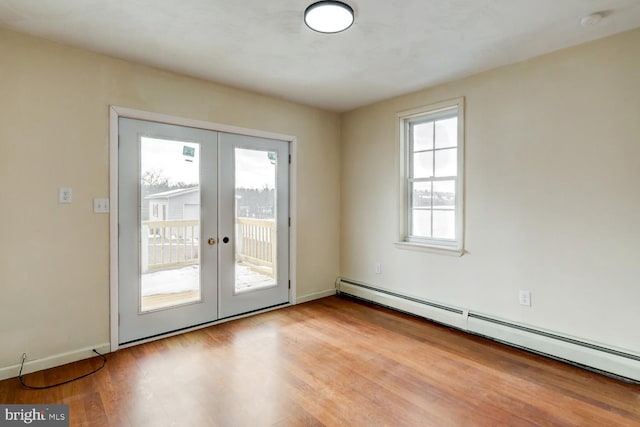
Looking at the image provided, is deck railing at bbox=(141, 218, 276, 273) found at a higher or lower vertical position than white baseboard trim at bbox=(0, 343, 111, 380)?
higher

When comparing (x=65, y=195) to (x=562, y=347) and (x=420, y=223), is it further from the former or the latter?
(x=562, y=347)

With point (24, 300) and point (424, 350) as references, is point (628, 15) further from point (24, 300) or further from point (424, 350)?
point (24, 300)

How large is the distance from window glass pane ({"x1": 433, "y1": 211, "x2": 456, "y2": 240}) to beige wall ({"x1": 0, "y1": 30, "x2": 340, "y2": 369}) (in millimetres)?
2906

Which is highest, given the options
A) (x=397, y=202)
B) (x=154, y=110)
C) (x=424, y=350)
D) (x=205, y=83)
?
(x=205, y=83)

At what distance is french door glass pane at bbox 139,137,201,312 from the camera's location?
3.10 meters

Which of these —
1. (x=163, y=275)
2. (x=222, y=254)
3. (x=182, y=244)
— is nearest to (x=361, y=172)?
(x=222, y=254)

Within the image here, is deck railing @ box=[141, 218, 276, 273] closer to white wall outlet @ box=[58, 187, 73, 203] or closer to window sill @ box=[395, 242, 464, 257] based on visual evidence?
white wall outlet @ box=[58, 187, 73, 203]

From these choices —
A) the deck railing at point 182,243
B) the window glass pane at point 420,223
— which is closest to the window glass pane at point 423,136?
the window glass pane at point 420,223

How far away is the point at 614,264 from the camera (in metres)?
2.54

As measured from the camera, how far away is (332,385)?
239 cm

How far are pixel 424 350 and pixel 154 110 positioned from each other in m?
3.31

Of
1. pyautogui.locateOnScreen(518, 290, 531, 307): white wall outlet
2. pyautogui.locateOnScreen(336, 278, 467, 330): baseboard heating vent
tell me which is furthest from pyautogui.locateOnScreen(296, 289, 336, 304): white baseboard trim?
pyautogui.locateOnScreen(518, 290, 531, 307): white wall outlet

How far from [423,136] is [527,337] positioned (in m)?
2.29

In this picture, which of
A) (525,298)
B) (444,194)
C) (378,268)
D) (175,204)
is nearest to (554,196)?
(525,298)
